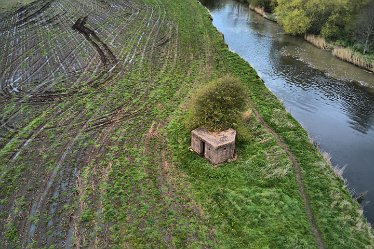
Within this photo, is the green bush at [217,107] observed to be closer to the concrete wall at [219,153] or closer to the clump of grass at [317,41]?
the concrete wall at [219,153]

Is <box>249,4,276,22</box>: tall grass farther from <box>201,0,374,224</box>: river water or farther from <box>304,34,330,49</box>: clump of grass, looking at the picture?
<box>304,34,330,49</box>: clump of grass

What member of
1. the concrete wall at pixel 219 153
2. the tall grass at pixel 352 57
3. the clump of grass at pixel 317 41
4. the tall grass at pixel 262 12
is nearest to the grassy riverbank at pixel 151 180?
the concrete wall at pixel 219 153

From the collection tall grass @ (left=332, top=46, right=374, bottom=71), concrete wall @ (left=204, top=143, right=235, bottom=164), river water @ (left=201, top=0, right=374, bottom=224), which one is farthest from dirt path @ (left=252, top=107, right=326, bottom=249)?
tall grass @ (left=332, top=46, right=374, bottom=71)

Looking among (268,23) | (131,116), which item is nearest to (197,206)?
A: (131,116)

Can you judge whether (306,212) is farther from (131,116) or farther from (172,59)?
(172,59)

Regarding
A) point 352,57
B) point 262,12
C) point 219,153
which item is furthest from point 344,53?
point 219,153

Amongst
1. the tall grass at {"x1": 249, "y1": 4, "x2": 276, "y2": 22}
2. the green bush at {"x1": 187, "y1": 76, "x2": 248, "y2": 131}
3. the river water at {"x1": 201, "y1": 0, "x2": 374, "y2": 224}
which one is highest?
the green bush at {"x1": 187, "y1": 76, "x2": 248, "y2": 131}

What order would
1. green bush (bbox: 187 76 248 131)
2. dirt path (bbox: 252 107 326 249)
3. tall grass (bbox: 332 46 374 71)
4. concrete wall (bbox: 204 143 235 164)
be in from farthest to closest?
tall grass (bbox: 332 46 374 71) → green bush (bbox: 187 76 248 131) → concrete wall (bbox: 204 143 235 164) → dirt path (bbox: 252 107 326 249)
